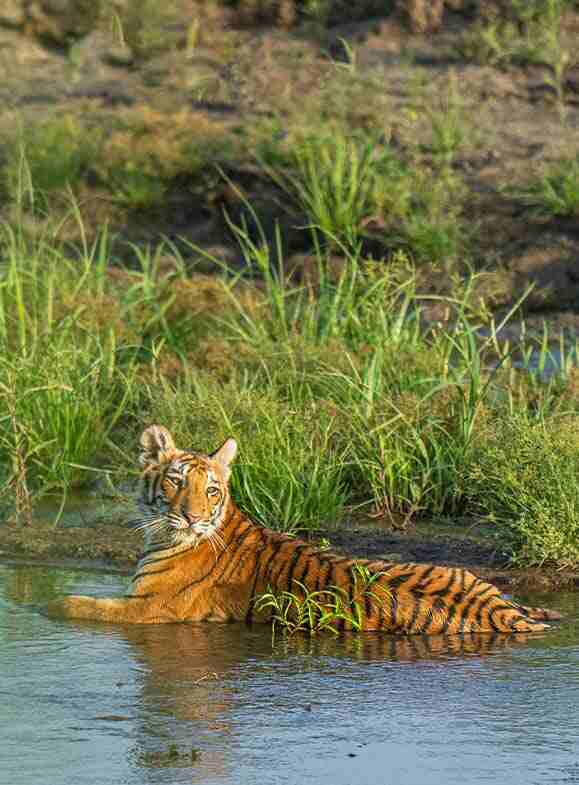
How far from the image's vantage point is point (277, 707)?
5758 millimetres

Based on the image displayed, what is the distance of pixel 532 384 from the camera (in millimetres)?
9859

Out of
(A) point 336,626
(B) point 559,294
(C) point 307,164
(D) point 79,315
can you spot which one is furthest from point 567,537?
(C) point 307,164

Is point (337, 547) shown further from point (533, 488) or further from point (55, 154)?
point (55, 154)

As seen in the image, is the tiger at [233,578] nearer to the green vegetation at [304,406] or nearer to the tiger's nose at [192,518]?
the tiger's nose at [192,518]

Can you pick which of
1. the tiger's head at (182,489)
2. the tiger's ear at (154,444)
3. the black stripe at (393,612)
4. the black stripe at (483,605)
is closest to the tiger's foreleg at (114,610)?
the tiger's head at (182,489)

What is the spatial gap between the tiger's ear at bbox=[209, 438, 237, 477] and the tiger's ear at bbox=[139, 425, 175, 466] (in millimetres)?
185

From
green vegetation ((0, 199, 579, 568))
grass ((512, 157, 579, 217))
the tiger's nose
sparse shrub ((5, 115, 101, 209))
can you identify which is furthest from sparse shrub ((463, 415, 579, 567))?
sparse shrub ((5, 115, 101, 209))

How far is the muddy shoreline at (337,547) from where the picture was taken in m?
8.02

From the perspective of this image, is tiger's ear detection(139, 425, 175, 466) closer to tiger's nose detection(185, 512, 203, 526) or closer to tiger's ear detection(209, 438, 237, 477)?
tiger's ear detection(209, 438, 237, 477)

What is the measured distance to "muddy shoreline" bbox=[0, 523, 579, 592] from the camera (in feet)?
26.3

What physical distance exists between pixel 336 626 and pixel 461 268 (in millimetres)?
6885

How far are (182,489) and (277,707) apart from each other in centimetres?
140

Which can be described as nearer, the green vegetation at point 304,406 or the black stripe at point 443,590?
the black stripe at point 443,590

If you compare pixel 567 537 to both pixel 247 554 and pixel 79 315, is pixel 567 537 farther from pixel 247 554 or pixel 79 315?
pixel 79 315
